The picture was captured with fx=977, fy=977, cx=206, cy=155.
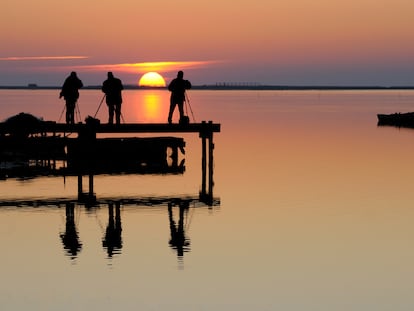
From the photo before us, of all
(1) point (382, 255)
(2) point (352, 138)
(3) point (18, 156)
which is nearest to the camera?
(1) point (382, 255)

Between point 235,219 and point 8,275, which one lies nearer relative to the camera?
point 8,275

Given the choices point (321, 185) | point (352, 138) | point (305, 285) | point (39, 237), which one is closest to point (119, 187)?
point (321, 185)

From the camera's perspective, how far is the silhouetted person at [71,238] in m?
26.3

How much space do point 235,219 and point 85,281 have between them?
10.2 metres

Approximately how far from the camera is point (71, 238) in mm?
28266

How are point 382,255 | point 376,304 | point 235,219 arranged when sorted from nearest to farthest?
point 376,304 → point 382,255 → point 235,219

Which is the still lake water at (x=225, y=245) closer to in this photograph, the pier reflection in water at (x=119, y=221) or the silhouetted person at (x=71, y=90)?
the pier reflection in water at (x=119, y=221)

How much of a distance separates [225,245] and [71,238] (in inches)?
185

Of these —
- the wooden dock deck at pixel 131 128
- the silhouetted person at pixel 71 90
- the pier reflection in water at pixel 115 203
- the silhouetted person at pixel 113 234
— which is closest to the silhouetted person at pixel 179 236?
the pier reflection in water at pixel 115 203

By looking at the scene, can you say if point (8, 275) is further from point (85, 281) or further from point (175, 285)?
point (175, 285)

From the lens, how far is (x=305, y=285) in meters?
21.7

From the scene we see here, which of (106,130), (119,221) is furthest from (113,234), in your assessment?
(106,130)

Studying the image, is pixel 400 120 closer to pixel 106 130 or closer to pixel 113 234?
pixel 106 130

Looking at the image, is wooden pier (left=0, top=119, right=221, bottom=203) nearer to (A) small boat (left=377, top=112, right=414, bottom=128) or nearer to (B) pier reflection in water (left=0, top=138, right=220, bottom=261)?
(B) pier reflection in water (left=0, top=138, right=220, bottom=261)
